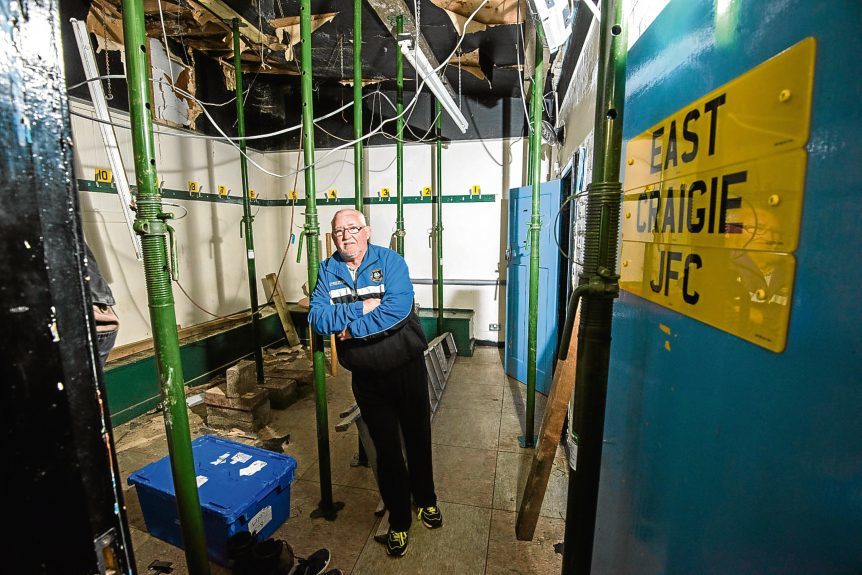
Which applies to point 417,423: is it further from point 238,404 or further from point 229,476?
point 238,404

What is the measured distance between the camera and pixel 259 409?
118 inches

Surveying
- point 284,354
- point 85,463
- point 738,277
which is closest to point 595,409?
point 738,277

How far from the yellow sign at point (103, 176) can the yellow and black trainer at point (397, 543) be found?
3585 mm

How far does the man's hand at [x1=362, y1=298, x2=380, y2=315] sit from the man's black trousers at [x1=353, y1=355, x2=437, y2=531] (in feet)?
0.96

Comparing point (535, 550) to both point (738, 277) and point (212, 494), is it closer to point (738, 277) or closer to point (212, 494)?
point (212, 494)

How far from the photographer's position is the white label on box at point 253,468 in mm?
1883

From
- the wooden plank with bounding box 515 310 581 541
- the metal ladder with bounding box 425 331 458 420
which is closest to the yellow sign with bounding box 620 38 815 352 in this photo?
the wooden plank with bounding box 515 310 581 541

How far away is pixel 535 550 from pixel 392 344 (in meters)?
1.24

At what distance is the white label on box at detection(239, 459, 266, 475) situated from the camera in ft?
6.18

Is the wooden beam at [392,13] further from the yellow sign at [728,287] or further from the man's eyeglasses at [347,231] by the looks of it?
the yellow sign at [728,287]

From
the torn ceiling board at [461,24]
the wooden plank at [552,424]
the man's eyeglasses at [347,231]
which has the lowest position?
the wooden plank at [552,424]

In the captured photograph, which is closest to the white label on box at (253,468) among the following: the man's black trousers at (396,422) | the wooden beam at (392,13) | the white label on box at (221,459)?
the white label on box at (221,459)

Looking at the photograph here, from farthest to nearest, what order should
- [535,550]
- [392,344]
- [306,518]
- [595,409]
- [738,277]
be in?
[306,518]
[535,550]
[392,344]
[595,409]
[738,277]

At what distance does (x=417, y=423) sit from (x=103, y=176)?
11.3 feet
